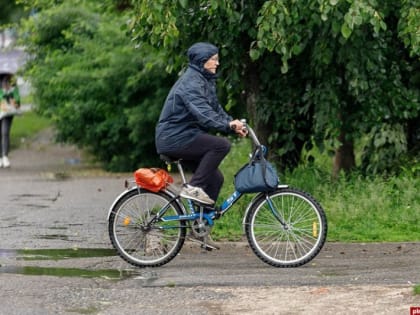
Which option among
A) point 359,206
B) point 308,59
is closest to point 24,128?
point 308,59

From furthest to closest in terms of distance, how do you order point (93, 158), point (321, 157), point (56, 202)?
point (93, 158)
point (321, 157)
point (56, 202)

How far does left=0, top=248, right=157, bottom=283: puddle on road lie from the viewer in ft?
29.1

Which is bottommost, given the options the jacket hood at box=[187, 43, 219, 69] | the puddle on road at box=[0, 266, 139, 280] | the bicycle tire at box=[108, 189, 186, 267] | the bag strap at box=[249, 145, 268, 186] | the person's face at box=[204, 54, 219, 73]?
the puddle on road at box=[0, 266, 139, 280]

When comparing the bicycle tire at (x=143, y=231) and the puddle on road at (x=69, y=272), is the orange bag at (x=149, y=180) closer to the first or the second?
the bicycle tire at (x=143, y=231)

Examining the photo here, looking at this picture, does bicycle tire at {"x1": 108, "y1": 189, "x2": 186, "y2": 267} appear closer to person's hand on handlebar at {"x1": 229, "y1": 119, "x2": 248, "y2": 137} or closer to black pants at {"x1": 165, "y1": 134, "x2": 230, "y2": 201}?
black pants at {"x1": 165, "y1": 134, "x2": 230, "y2": 201}

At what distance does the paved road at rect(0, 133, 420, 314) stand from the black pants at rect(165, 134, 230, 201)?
0.67 m

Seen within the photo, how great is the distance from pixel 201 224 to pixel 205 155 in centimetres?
57

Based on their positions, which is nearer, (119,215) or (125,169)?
(119,215)

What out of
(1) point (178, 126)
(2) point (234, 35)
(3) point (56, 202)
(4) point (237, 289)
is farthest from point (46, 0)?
(4) point (237, 289)

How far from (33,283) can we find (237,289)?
1.51m

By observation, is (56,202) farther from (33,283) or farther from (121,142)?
(33,283)

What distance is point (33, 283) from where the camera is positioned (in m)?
8.49

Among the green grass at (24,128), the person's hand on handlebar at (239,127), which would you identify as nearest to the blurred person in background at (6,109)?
the green grass at (24,128)

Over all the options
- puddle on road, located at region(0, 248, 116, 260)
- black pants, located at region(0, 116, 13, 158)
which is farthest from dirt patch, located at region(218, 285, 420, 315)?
black pants, located at region(0, 116, 13, 158)
